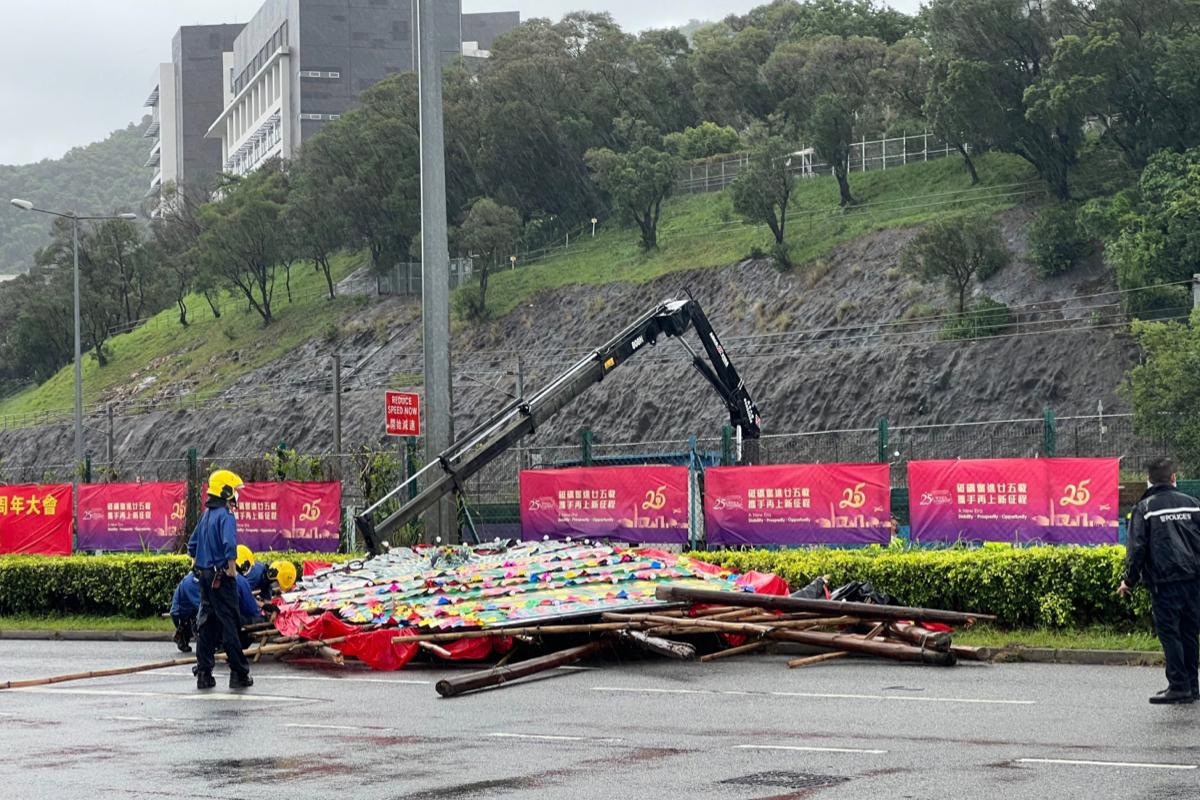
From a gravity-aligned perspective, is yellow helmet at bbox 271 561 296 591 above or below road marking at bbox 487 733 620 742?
above

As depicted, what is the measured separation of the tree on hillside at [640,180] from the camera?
77688 mm

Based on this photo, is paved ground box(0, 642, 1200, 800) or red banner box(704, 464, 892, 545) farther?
red banner box(704, 464, 892, 545)

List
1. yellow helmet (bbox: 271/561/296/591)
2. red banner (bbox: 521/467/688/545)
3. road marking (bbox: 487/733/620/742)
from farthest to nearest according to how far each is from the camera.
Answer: red banner (bbox: 521/467/688/545) < yellow helmet (bbox: 271/561/296/591) < road marking (bbox: 487/733/620/742)

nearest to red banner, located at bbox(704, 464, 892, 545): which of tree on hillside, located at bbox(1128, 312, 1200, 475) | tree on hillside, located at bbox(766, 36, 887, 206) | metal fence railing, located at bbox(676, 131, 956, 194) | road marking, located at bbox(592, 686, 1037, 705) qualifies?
road marking, located at bbox(592, 686, 1037, 705)

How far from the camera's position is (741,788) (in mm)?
8695

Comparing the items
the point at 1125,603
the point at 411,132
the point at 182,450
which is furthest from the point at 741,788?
the point at 411,132

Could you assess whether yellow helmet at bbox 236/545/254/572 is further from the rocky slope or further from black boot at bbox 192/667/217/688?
the rocky slope

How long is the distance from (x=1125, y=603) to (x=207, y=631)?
29.2 ft

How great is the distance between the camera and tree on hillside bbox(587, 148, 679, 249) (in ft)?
255

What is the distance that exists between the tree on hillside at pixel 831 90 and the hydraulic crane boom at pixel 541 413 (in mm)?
39263

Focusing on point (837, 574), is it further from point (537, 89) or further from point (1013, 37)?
point (537, 89)

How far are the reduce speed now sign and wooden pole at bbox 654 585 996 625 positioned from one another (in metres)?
6.97

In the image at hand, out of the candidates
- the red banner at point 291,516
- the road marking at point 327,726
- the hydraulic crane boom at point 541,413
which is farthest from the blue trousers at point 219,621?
the red banner at point 291,516

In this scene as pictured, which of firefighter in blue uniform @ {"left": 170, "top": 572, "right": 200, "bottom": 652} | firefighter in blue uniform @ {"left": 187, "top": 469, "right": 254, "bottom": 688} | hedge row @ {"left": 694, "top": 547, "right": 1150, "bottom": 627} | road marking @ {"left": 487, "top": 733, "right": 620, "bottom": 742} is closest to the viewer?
road marking @ {"left": 487, "top": 733, "right": 620, "bottom": 742}
